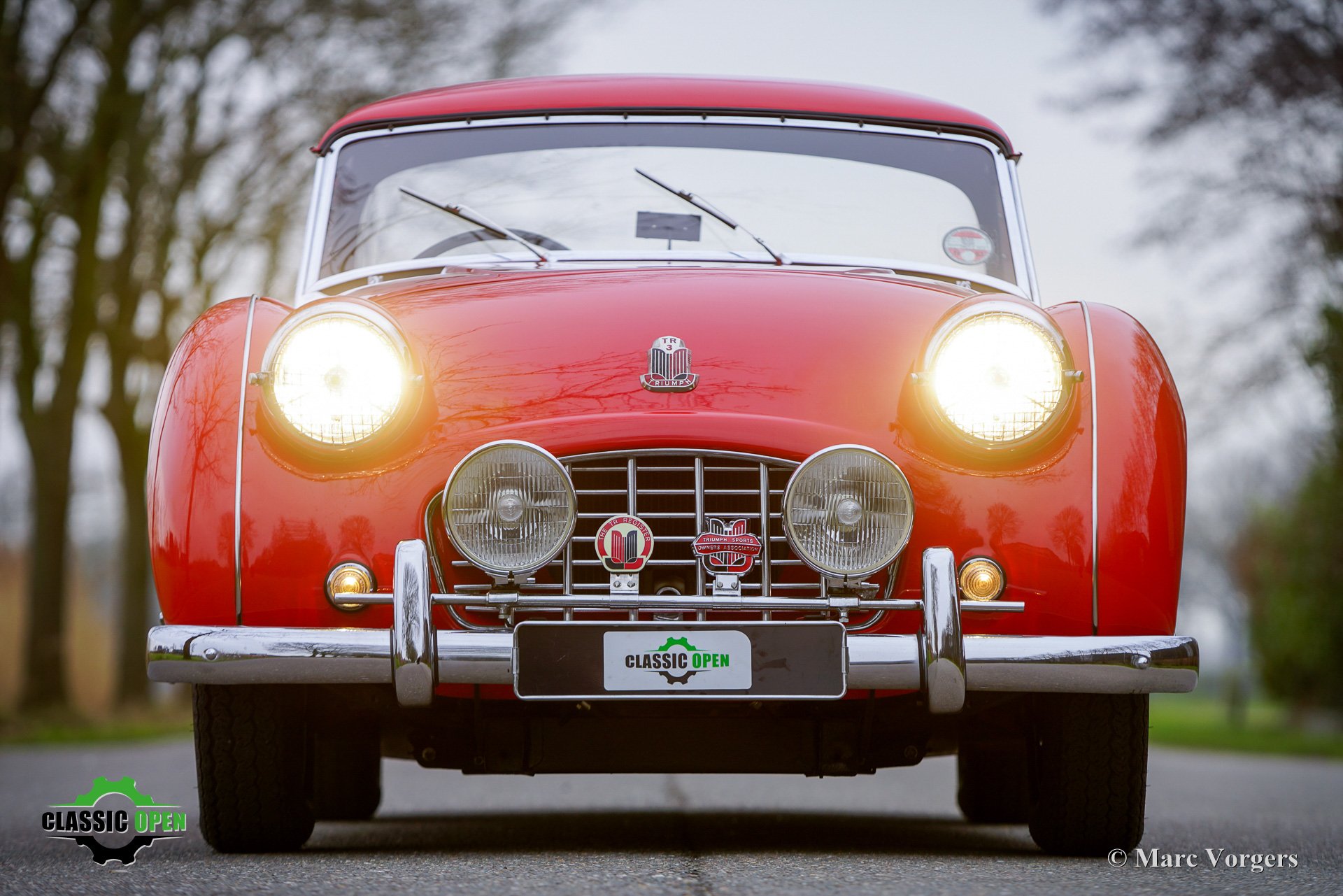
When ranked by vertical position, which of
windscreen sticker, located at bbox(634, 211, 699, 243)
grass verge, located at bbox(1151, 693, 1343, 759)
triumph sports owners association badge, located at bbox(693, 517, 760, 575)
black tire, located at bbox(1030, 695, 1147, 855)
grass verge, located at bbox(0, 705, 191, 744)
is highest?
windscreen sticker, located at bbox(634, 211, 699, 243)

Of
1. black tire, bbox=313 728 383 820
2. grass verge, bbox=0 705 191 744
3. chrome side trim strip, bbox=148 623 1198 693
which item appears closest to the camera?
chrome side trim strip, bbox=148 623 1198 693

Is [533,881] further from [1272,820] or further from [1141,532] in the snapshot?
[1272,820]

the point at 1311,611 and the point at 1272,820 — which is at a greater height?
the point at 1272,820

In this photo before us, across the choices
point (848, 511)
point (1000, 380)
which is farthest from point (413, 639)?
point (1000, 380)

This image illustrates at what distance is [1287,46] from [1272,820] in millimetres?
11525

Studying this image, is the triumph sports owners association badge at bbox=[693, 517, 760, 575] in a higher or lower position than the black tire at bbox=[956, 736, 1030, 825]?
higher

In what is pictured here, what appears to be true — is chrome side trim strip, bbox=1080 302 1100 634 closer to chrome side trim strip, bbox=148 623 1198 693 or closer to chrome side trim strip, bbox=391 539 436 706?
chrome side trim strip, bbox=148 623 1198 693

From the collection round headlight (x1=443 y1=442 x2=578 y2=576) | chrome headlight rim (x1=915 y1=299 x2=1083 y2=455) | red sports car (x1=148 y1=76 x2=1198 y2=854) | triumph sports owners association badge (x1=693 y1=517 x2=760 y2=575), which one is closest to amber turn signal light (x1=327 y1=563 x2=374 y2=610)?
red sports car (x1=148 y1=76 x2=1198 y2=854)

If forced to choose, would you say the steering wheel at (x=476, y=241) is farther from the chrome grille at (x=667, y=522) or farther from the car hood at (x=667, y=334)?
the chrome grille at (x=667, y=522)

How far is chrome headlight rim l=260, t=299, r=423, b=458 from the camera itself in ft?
11.2

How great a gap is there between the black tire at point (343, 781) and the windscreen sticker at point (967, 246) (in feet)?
7.43

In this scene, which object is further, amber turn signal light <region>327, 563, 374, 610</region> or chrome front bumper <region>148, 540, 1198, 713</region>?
amber turn signal light <region>327, 563, 374, 610</region>

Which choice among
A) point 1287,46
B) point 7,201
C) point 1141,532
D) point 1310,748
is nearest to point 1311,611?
point 1310,748

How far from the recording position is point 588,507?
339cm
